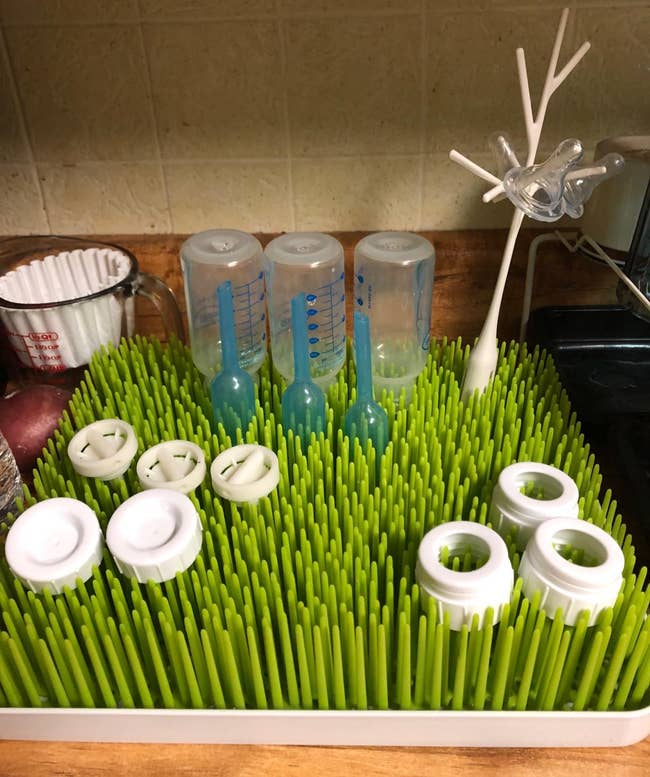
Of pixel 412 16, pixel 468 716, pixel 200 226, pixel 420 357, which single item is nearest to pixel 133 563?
pixel 468 716

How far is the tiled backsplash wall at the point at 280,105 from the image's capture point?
30.6 inches

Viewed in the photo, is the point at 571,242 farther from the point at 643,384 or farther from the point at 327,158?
the point at 327,158

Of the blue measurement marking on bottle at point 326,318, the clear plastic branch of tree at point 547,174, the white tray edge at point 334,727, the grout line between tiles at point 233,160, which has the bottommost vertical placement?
the white tray edge at point 334,727

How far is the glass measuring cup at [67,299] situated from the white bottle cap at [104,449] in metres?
0.19

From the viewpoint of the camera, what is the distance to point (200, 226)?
92cm

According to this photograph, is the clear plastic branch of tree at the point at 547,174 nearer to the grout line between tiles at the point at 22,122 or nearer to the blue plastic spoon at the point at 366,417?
the blue plastic spoon at the point at 366,417

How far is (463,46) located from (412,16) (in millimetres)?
67

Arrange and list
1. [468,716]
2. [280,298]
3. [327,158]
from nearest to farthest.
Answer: [468,716]
[280,298]
[327,158]

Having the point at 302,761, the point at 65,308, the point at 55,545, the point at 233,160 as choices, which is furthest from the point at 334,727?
the point at 233,160

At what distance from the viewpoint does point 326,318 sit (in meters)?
0.71

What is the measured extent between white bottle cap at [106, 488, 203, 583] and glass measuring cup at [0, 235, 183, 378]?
1.04 feet

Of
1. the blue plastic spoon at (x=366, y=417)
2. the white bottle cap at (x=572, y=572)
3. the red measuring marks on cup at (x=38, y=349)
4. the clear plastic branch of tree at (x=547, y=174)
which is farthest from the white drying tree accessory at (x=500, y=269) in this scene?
the red measuring marks on cup at (x=38, y=349)

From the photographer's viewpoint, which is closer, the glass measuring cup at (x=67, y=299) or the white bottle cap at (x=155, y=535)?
the white bottle cap at (x=155, y=535)

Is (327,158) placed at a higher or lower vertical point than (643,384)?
higher
